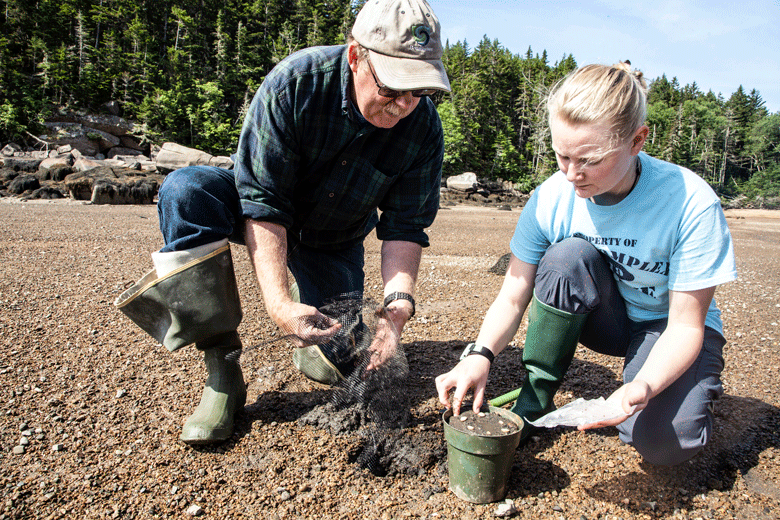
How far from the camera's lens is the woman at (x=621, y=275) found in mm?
1477

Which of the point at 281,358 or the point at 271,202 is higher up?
the point at 271,202

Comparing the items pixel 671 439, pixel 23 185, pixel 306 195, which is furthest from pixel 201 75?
pixel 671 439

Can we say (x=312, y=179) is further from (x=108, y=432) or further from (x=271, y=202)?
(x=108, y=432)

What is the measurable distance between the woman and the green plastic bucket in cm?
14

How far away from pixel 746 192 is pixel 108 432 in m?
71.1

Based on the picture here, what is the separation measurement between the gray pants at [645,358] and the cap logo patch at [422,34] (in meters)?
0.86

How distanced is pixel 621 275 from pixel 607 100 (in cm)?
67

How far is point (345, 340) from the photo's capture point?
192cm

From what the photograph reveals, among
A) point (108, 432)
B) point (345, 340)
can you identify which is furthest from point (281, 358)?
point (108, 432)

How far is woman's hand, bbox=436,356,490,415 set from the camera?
1.63m

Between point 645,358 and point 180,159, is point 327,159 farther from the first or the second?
point 180,159

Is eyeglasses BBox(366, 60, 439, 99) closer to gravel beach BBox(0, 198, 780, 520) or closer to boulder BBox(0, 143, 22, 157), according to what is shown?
gravel beach BBox(0, 198, 780, 520)

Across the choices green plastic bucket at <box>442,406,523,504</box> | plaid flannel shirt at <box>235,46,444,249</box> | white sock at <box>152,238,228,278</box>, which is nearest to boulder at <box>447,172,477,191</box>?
plaid flannel shirt at <box>235,46,444,249</box>

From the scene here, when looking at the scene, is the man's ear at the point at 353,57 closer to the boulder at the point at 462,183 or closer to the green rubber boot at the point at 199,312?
the green rubber boot at the point at 199,312
